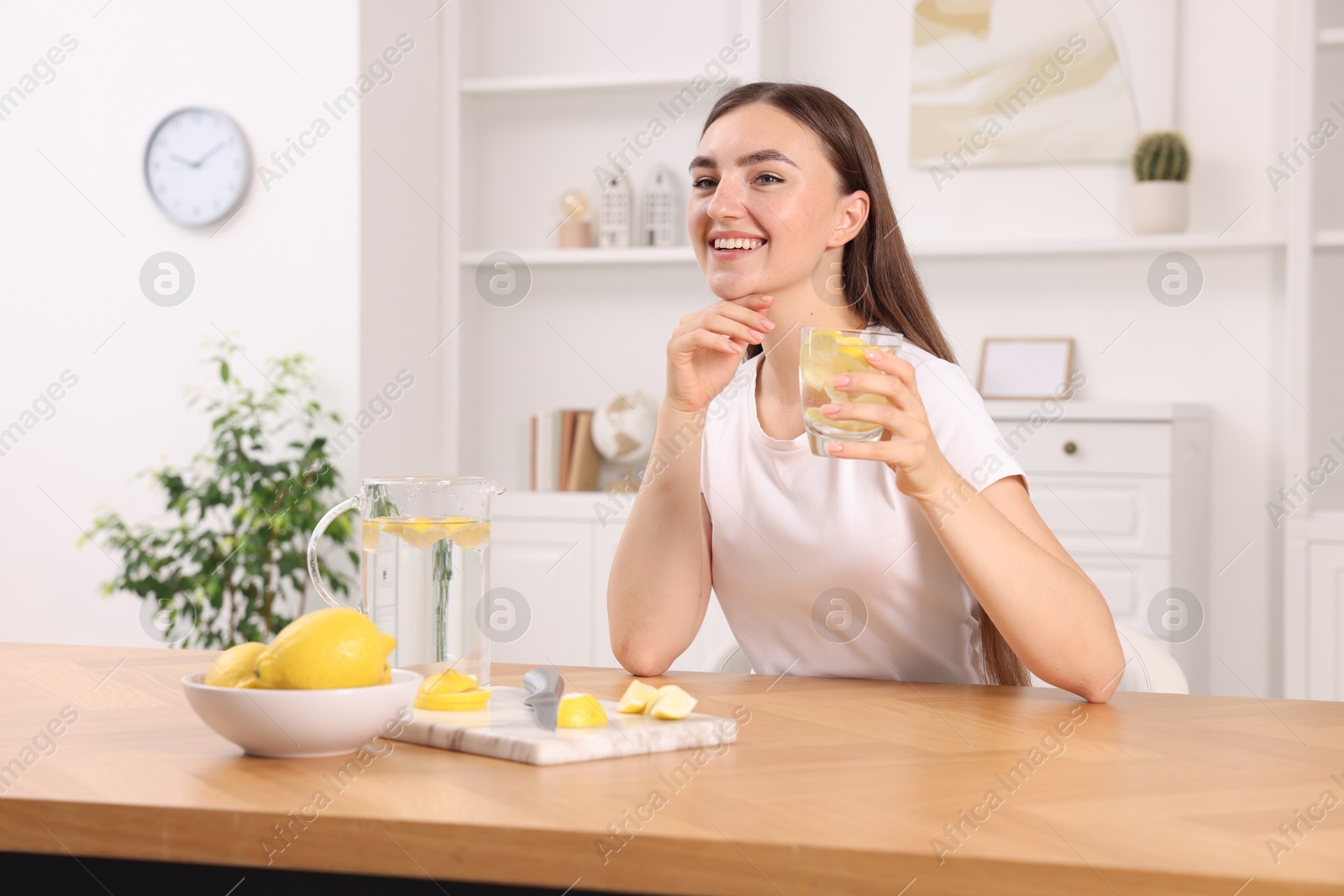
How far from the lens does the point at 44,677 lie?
1.30 metres

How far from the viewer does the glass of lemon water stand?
114cm

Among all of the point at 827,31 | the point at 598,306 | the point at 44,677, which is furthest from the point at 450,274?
the point at 44,677

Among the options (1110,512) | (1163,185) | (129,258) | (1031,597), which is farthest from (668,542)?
(129,258)

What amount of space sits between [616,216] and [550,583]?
1148 mm

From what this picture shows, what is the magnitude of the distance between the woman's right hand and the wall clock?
249 cm

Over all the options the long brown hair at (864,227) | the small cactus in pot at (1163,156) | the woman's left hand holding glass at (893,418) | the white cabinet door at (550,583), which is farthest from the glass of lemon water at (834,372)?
the small cactus in pot at (1163,156)

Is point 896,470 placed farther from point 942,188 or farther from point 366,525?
point 942,188

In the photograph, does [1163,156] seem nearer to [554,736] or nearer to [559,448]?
[559,448]

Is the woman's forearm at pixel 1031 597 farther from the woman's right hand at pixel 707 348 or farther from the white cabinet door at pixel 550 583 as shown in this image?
the white cabinet door at pixel 550 583

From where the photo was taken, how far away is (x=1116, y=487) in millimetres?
3178

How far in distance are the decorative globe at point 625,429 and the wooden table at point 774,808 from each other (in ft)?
8.69

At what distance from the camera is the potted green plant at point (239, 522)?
3326mm

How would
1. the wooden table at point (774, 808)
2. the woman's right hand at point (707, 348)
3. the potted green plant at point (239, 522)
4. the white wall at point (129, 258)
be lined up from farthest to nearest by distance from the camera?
the white wall at point (129, 258)
the potted green plant at point (239, 522)
the woman's right hand at point (707, 348)
the wooden table at point (774, 808)

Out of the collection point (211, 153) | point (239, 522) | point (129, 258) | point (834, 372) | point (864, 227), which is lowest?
point (239, 522)
